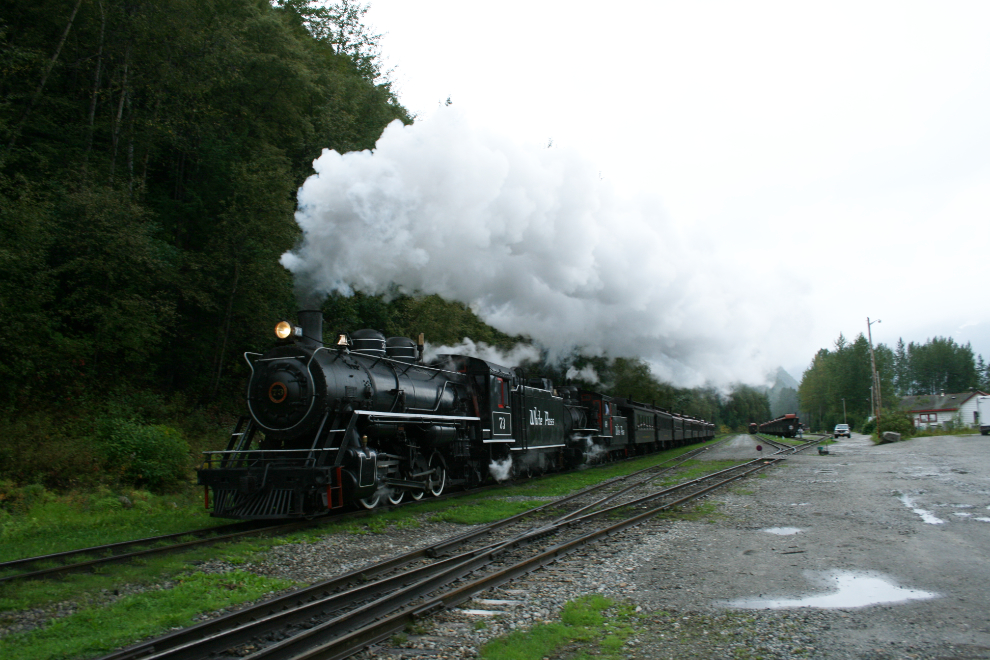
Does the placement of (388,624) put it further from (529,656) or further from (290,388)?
(290,388)

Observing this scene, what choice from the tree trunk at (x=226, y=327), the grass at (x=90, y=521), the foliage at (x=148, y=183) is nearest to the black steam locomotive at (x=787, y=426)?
the foliage at (x=148, y=183)

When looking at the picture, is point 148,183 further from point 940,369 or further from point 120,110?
point 940,369

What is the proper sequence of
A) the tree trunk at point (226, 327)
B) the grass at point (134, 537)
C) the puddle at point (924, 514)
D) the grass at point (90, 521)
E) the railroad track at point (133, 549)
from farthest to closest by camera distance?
the tree trunk at point (226, 327), the puddle at point (924, 514), the grass at point (90, 521), the railroad track at point (133, 549), the grass at point (134, 537)

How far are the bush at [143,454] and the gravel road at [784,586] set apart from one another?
9717 millimetres

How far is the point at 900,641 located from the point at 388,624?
149 inches

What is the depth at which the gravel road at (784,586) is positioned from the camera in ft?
15.3

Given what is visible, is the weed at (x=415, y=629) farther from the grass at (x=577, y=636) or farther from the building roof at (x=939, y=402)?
the building roof at (x=939, y=402)

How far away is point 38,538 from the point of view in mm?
8680

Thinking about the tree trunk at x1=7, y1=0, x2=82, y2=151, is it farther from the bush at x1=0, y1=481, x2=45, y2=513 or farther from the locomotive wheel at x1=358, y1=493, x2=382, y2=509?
the locomotive wheel at x1=358, y1=493, x2=382, y2=509

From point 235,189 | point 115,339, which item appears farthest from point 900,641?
point 235,189

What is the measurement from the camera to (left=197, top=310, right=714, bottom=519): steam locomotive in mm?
9164

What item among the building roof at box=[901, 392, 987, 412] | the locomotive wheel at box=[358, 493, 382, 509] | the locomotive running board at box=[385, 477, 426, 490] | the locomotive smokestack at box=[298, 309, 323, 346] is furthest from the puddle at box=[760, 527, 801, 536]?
the building roof at box=[901, 392, 987, 412]

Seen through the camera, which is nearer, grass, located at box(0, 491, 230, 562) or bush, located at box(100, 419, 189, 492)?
grass, located at box(0, 491, 230, 562)

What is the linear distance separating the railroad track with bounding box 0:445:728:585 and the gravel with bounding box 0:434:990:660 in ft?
3.17
